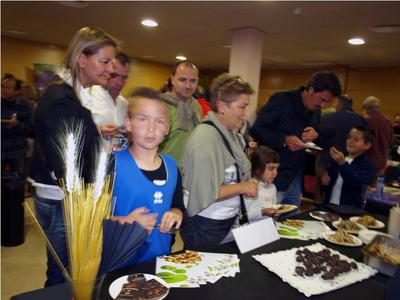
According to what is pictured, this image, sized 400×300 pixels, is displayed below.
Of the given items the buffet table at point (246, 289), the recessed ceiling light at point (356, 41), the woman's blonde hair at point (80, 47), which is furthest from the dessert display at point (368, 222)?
the recessed ceiling light at point (356, 41)

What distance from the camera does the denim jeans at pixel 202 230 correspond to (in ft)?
4.82

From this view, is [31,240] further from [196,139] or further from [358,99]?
[358,99]

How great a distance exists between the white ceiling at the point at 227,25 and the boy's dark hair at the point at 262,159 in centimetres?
163

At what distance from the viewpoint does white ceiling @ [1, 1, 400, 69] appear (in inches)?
124

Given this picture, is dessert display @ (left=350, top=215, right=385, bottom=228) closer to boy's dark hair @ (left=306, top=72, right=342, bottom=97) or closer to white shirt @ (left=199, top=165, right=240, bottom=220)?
white shirt @ (left=199, top=165, right=240, bottom=220)

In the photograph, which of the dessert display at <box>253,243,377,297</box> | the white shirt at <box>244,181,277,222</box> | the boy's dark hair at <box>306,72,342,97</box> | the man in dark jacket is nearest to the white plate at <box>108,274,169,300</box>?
the dessert display at <box>253,243,377,297</box>

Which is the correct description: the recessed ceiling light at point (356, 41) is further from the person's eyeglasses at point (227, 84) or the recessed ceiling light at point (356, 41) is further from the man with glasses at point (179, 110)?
the person's eyeglasses at point (227, 84)

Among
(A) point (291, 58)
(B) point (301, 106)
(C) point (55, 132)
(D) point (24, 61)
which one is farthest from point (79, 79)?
(D) point (24, 61)

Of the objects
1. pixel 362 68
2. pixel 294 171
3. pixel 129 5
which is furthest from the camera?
pixel 362 68

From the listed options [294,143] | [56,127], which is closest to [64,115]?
[56,127]

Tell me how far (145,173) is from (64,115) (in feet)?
1.22

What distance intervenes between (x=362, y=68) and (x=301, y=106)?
4.86 m

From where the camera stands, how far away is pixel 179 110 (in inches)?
81.1

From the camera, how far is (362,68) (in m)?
6.27
